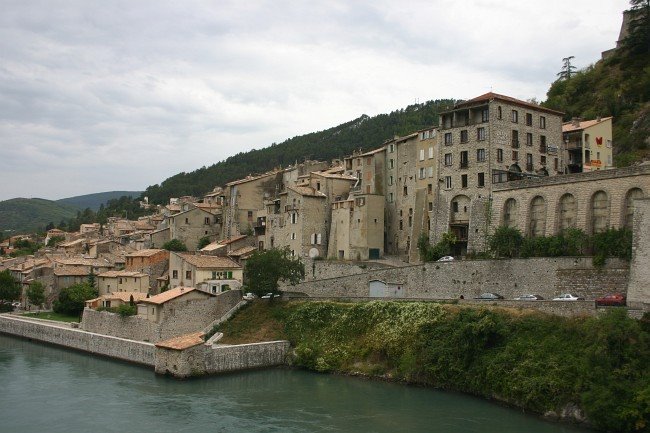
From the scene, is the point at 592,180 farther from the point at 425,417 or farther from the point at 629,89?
the point at 629,89

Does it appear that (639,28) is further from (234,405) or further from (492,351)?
(234,405)

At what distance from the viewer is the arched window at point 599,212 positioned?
41.8m

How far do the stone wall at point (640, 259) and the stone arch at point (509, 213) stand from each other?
515 inches

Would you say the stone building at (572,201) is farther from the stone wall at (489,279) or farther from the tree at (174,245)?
the tree at (174,245)

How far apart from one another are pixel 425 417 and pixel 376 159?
35.4 meters

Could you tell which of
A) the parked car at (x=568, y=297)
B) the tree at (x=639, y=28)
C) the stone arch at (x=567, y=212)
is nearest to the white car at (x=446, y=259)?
the stone arch at (x=567, y=212)

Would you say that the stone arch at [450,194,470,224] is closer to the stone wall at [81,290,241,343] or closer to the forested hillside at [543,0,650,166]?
the forested hillside at [543,0,650,166]

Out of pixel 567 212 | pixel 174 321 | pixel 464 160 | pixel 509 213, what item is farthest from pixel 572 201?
pixel 174 321

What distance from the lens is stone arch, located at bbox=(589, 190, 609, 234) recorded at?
41844mm

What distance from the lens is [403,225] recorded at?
194 ft

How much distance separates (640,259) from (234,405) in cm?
2290

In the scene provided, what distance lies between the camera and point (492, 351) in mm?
34281

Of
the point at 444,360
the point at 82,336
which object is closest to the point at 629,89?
the point at 444,360

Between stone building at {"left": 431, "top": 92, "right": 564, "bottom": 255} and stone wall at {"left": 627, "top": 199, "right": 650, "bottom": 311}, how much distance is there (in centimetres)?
1469
